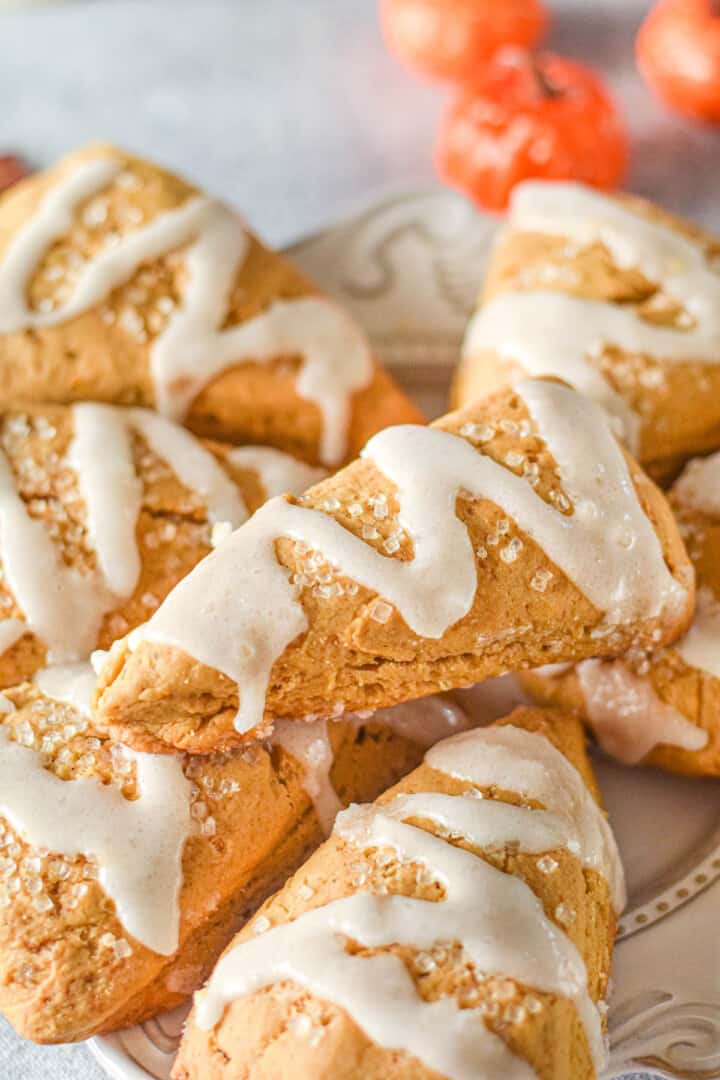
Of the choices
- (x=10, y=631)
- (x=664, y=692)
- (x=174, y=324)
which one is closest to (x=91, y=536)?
(x=10, y=631)

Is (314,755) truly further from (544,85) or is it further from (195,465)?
(544,85)

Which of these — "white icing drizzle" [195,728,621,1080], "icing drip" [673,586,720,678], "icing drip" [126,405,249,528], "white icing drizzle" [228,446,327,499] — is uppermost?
"icing drip" [126,405,249,528]

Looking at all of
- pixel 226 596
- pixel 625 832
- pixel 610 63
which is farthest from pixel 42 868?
pixel 610 63

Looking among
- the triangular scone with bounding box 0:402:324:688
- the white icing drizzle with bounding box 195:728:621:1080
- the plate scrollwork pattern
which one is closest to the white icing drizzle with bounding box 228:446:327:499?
the triangular scone with bounding box 0:402:324:688

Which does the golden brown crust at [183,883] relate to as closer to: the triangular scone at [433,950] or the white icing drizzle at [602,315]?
the triangular scone at [433,950]

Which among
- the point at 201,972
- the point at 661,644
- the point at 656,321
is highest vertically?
the point at 656,321

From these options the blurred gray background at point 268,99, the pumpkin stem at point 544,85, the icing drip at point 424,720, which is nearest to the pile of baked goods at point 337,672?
the icing drip at point 424,720

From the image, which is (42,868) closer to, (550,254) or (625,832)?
(625,832)

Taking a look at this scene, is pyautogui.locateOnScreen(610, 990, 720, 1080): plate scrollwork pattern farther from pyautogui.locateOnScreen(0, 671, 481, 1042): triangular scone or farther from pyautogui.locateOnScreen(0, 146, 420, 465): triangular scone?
pyautogui.locateOnScreen(0, 146, 420, 465): triangular scone
